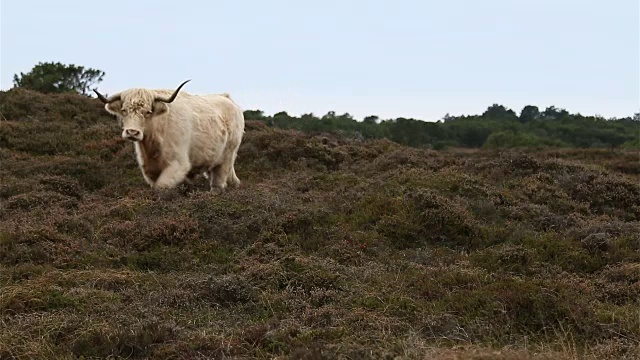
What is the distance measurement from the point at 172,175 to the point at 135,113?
3.82ft

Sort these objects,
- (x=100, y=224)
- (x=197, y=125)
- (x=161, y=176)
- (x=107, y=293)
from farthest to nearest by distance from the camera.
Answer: (x=197, y=125) < (x=161, y=176) < (x=100, y=224) < (x=107, y=293)

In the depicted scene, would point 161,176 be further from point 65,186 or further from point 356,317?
point 356,317

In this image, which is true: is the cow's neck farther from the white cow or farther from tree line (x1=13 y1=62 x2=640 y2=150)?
tree line (x1=13 y1=62 x2=640 y2=150)

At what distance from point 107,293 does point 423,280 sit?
9.38 ft

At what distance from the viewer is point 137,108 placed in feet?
34.1

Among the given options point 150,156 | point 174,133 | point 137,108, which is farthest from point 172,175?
point 137,108

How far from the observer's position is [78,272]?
6.80 m

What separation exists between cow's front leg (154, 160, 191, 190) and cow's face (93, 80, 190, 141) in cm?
79

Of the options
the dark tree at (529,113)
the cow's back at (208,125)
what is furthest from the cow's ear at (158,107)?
the dark tree at (529,113)

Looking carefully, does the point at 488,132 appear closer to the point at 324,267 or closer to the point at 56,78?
the point at 56,78

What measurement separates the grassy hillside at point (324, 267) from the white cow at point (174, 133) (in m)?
0.53

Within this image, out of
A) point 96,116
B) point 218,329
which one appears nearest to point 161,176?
point 218,329

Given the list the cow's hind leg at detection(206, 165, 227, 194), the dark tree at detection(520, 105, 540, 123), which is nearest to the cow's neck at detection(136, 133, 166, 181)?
the cow's hind leg at detection(206, 165, 227, 194)

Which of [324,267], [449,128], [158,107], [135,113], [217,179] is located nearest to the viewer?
[324,267]
